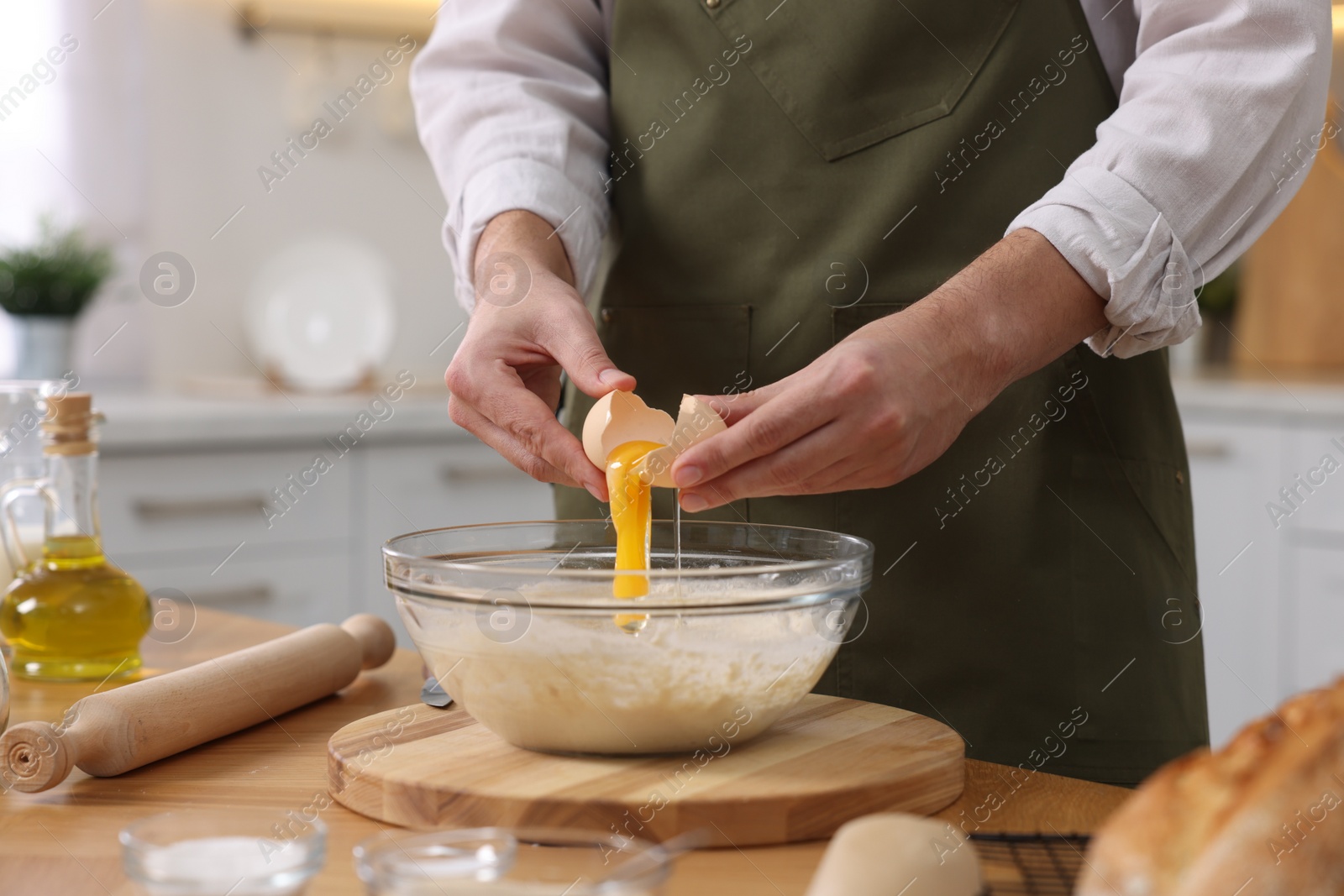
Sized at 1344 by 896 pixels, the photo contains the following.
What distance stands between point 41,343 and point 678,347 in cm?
170

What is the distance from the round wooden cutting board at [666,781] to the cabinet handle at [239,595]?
1442mm

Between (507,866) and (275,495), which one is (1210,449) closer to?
(275,495)

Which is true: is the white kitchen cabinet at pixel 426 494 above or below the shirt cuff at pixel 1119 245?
below

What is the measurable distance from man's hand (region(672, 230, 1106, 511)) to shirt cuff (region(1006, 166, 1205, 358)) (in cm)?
1

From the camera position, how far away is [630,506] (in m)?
0.80

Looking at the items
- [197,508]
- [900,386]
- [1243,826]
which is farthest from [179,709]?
[197,508]

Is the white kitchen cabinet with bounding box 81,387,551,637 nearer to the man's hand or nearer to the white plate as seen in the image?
Result: the white plate

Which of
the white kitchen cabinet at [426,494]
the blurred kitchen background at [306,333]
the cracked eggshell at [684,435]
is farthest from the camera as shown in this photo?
the white kitchen cabinet at [426,494]

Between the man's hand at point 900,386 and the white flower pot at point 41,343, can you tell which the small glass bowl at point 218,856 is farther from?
the white flower pot at point 41,343

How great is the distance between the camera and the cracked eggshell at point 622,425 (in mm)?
825

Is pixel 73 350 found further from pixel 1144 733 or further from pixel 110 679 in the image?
pixel 1144 733

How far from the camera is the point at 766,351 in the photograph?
1.10m

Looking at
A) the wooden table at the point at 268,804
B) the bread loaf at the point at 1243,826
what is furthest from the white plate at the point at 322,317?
the bread loaf at the point at 1243,826

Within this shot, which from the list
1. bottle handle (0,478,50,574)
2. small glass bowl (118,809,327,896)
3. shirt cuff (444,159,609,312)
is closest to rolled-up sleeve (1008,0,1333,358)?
shirt cuff (444,159,609,312)
